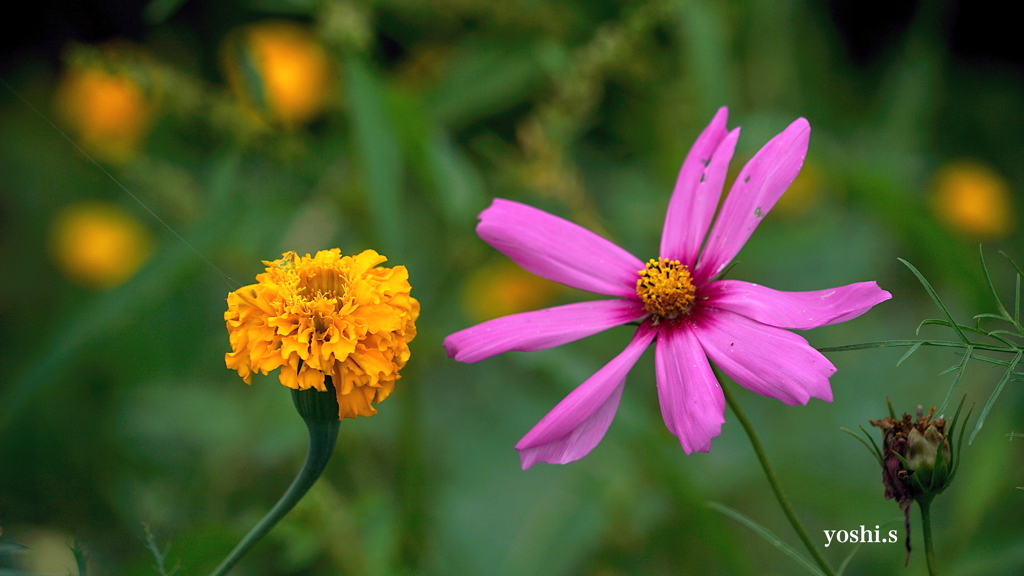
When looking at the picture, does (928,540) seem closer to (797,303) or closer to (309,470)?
(797,303)

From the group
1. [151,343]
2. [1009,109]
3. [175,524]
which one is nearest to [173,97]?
[175,524]

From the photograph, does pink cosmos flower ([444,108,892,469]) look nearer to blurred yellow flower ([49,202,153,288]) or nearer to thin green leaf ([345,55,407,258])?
thin green leaf ([345,55,407,258])

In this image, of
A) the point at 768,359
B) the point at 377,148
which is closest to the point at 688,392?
the point at 768,359

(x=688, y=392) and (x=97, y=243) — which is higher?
(x=688, y=392)

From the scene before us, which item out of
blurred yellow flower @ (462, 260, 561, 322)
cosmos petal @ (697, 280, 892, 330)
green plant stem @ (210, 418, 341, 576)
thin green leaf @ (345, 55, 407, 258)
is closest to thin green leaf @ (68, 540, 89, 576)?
green plant stem @ (210, 418, 341, 576)

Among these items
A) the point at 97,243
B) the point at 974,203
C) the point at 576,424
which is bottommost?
the point at 97,243

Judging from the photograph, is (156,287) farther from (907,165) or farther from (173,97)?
(907,165)
